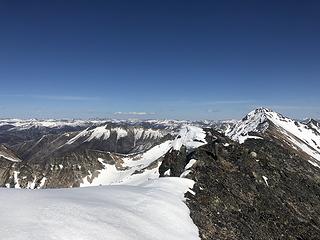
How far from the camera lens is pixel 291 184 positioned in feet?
183

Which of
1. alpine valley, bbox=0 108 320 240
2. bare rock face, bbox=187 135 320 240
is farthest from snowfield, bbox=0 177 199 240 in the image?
bare rock face, bbox=187 135 320 240

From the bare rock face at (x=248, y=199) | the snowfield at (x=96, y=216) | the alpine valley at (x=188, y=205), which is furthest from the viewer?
the bare rock face at (x=248, y=199)

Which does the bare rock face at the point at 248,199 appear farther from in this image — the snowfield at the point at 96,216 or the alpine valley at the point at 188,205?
the snowfield at the point at 96,216

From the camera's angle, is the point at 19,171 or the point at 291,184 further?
the point at 19,171

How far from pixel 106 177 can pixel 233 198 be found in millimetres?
141599

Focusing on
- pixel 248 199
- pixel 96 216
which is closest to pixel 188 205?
pixel 96 216

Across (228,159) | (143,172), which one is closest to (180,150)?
(228,159)

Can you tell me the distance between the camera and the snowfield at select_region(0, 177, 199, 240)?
16.7 metres

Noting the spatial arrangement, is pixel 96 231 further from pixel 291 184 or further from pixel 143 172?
pixel 143 172

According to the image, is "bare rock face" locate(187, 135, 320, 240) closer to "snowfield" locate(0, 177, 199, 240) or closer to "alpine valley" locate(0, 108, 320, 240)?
"alpine valley" locate(0, 108, 320, 240)

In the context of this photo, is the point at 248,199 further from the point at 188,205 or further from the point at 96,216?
the point at 96,216

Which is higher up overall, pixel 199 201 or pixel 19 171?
pixel 199 201

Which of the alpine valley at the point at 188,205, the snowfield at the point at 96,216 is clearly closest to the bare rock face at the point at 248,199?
the alpine valley at the point at 188,205

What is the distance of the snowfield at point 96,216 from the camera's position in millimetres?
16688
